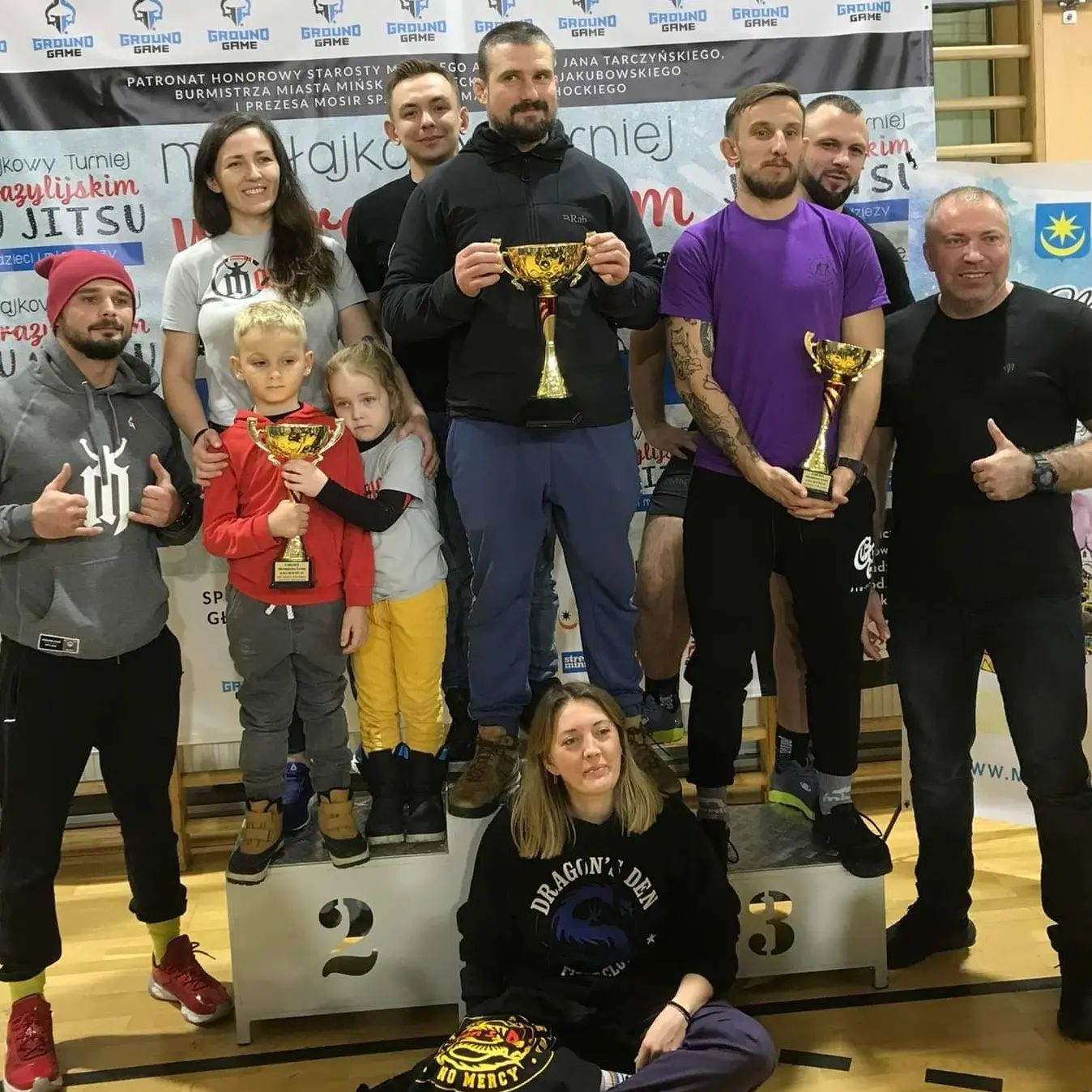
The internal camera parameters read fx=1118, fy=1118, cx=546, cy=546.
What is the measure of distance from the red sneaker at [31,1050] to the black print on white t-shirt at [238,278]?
1.66m

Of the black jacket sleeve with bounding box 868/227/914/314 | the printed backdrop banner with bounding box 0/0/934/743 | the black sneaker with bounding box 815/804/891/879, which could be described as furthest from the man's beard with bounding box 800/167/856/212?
the black sneaker with bounding box 815/804/891/879

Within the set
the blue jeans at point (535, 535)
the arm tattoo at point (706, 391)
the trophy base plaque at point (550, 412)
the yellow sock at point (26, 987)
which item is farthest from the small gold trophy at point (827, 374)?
the yellow sock at point (26, 987)

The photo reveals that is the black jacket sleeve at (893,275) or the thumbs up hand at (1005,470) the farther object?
the black jacket sleeve at (893,275)

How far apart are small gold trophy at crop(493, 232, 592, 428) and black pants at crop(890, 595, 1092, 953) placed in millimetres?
946

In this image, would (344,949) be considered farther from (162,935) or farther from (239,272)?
(239,272)

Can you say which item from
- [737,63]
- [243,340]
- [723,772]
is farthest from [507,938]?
[737,63]

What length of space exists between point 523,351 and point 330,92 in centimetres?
129

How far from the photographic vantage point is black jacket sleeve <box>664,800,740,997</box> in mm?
2268

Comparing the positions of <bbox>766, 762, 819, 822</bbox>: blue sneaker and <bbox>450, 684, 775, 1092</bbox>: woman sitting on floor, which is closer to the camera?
<bbox>450, 684, 775, 1092</bbox>: woman sitting on floor

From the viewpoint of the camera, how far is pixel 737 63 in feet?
10.8

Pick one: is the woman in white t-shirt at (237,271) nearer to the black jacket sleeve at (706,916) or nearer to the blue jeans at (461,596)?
the blue jeans at (461,596)

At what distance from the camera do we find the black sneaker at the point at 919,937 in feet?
9.24

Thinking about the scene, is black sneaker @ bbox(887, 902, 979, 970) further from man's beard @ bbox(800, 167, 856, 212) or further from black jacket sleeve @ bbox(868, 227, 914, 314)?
Result: man's beard @ bbox(800, 167, 856, 212)

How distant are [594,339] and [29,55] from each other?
6.32 feet
